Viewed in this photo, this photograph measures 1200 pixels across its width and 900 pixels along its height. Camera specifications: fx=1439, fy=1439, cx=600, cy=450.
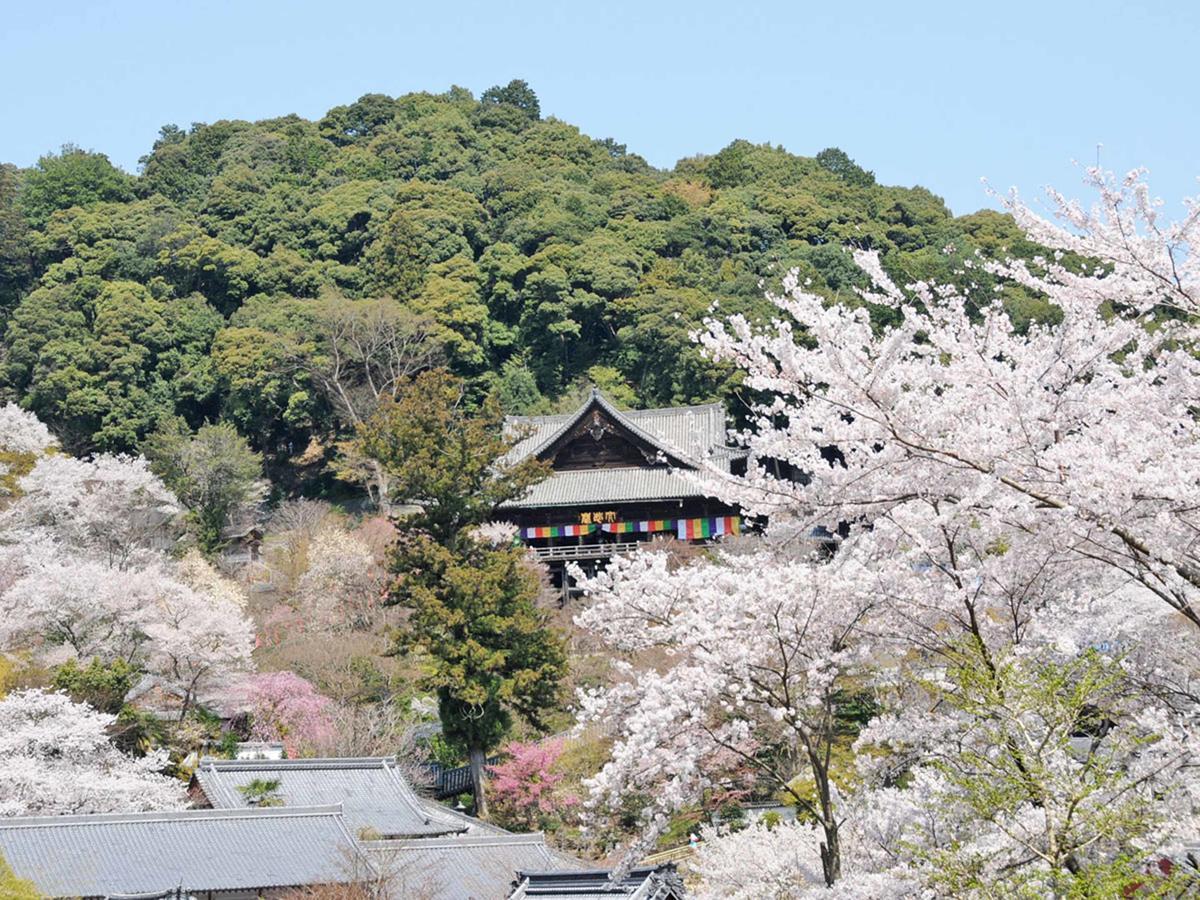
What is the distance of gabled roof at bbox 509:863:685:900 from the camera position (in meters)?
13.7

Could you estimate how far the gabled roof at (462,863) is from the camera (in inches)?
637

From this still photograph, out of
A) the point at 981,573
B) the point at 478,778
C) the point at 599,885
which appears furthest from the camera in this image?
the point at 478,778

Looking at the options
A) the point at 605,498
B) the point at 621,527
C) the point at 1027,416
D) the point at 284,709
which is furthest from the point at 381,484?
the point at 1027,416

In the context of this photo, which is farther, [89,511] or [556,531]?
[556,531]

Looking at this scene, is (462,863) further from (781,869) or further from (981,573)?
(981,573)

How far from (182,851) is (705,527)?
1557 centimetres

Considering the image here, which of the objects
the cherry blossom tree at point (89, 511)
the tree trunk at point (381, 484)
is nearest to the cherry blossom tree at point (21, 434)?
the cherry blossom tree at point (89, 511)

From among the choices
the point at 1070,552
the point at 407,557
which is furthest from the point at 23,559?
the point at 1070,552

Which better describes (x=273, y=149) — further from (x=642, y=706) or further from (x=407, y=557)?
(x=642, y=706)

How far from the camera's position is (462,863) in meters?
17.0

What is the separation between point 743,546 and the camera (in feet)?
81.7

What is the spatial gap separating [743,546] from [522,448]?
9796mm

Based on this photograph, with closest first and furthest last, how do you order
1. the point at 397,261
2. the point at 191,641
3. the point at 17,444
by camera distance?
1. the point at 191,641
2. the point at 17,444
3. the point at 397,261

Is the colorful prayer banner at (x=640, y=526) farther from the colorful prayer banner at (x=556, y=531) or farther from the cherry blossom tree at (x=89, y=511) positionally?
the cherry blossom tree at (x=89, y=511)
